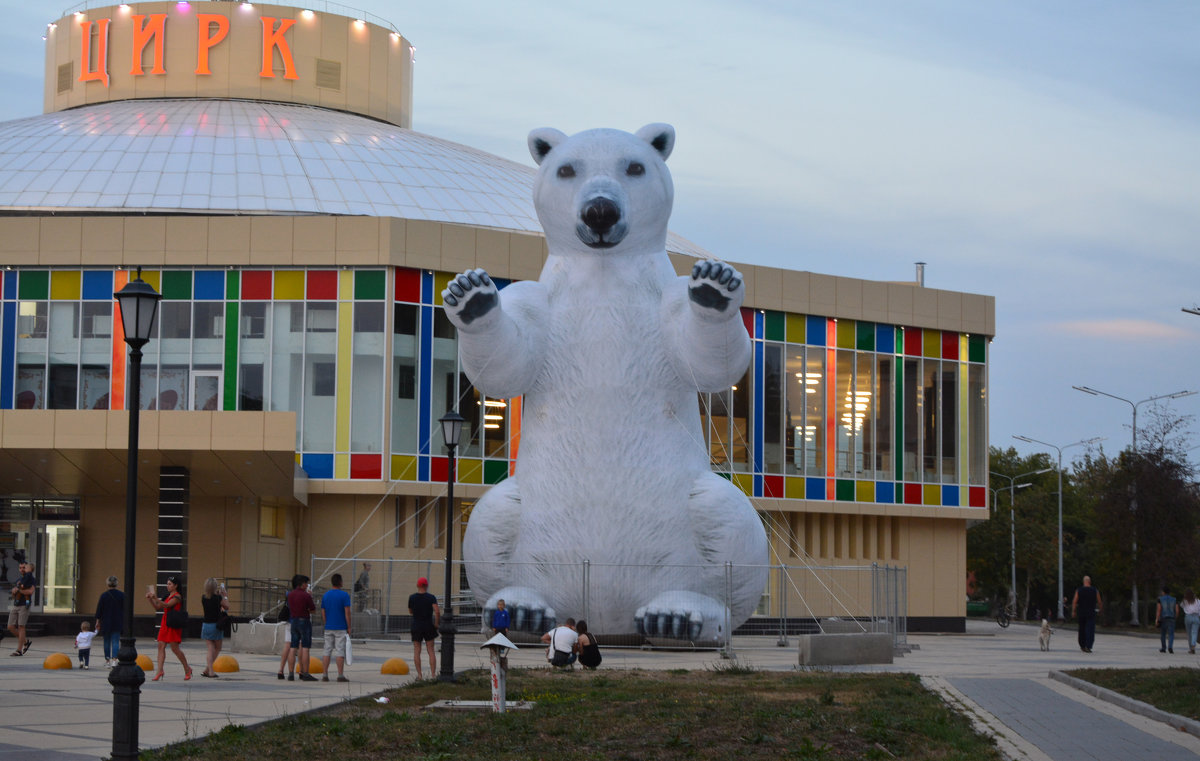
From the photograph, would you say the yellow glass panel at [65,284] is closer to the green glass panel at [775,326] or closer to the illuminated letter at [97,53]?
the illuminated letter at [97,53]

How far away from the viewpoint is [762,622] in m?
31.3

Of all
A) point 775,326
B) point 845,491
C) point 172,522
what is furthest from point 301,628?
point 845,491

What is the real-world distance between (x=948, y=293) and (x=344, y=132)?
54.6 ft

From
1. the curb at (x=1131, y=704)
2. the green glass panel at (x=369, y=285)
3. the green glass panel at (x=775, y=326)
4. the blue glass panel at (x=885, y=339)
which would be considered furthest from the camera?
the blue glass panel at (x=885, y=339)

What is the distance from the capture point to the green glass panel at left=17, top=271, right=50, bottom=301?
33875 mm

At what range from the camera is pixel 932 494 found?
40875 mm

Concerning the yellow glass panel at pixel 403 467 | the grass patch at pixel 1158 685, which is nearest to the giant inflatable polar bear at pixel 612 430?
the grass patch at pixel 1158 685

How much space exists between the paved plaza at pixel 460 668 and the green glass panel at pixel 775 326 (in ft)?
47.8

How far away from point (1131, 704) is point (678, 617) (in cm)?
514

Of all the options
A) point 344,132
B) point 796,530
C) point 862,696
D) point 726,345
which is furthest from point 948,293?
point 862,696

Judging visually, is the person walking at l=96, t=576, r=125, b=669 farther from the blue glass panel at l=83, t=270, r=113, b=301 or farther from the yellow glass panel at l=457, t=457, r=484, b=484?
the blue glass panel at l=83, t=270, r=113, b=301

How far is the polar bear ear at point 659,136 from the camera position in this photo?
18922 mm

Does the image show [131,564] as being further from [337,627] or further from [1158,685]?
[1158,685]

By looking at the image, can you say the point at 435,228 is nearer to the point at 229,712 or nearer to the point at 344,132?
the point at 344,132
